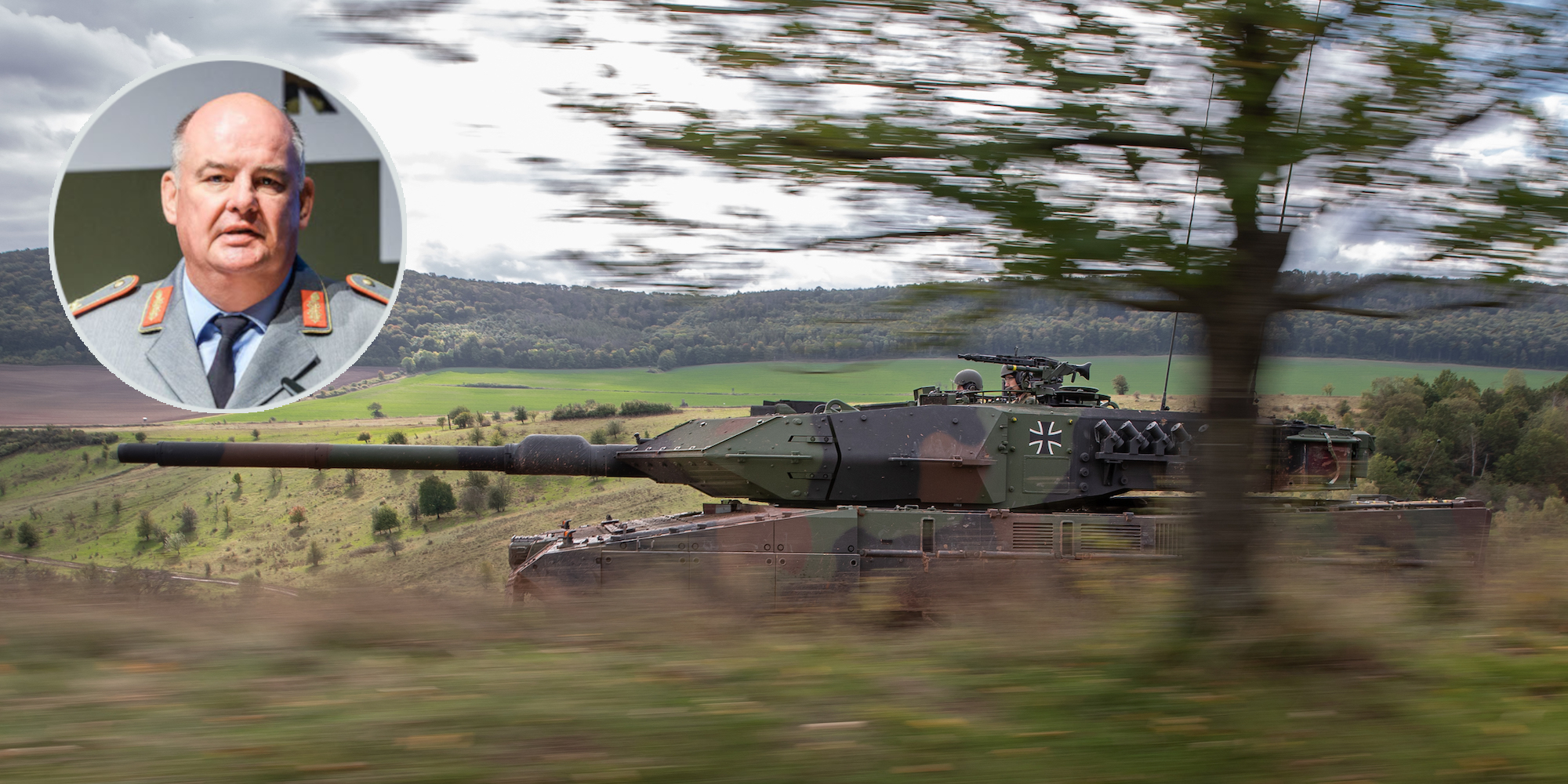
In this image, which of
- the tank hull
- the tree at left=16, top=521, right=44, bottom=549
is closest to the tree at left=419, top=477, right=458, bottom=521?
the tree at left=16, top=521, right=44, bottom=549

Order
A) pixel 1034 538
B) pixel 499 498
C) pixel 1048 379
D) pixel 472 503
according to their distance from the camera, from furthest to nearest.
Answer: pixel 472 503 < pixel 499 498 < pixel 1048 379 < pixel 1034 538

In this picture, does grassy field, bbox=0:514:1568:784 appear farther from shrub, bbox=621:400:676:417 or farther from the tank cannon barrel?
shrub, bbox=621:400:676:417

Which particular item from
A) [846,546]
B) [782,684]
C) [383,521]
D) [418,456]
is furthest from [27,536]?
[782,684]

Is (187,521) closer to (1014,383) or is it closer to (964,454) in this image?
(1014,383)

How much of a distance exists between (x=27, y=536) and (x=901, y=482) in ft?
61.7

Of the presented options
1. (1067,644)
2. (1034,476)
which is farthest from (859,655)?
(1034,476)

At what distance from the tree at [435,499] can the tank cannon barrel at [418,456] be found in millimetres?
15902

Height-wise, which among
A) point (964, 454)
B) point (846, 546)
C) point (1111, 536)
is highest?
point (964, 454)

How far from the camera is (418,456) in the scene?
10.0 m

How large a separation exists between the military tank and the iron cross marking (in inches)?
0.5

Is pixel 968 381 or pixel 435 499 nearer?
pixel 968 381

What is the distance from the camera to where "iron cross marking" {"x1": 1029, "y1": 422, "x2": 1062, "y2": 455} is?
9.14m

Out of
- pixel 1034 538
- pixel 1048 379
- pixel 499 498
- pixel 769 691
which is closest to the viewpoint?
pixel 769 691

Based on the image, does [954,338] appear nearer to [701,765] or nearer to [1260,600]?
[1260,600]
